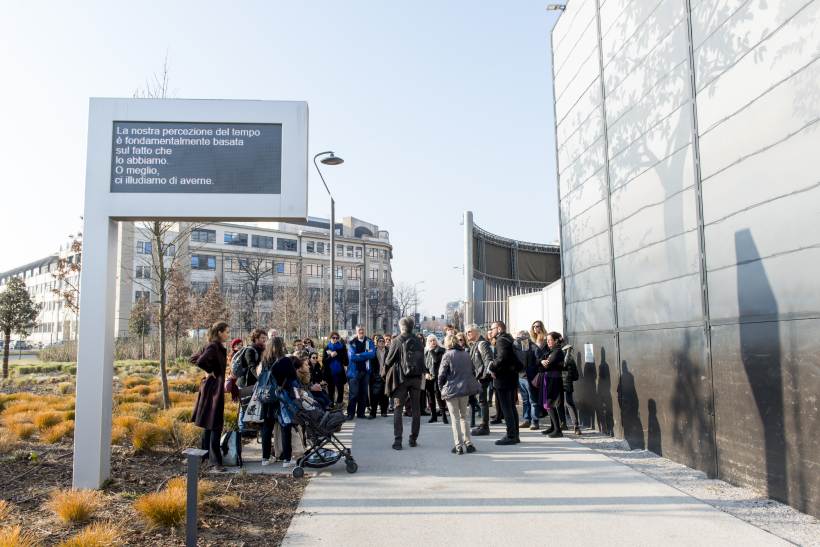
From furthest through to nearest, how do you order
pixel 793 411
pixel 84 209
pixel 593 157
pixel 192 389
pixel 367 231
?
pixel 367 231
pixel 192 389
pixel 593 157
pixel 84 209
pixel 793 411

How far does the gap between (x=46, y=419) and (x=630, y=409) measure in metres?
9.18

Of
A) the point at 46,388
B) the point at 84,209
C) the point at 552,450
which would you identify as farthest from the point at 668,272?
the point at 46,388

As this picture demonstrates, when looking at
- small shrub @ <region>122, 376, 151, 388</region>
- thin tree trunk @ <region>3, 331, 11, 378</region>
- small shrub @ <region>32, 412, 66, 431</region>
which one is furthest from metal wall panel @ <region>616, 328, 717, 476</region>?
thin tree trunk @ <region>3, 331, 11, 378</region>

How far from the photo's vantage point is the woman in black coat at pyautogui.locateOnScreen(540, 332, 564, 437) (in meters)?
10.2

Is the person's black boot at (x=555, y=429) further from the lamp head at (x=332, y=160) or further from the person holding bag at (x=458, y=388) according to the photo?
the lamp head at (x=332, y=160)

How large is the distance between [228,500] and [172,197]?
11.2 ft

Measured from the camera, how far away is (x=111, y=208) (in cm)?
716

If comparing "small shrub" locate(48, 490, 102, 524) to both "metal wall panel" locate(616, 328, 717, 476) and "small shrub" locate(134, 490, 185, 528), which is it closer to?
"small shrub" locate(134, 490, 185, 528)

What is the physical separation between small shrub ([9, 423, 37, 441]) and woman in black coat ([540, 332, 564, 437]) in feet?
26.6

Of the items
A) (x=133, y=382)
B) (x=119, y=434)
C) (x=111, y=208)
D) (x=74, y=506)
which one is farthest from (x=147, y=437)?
(x=133, y=382)

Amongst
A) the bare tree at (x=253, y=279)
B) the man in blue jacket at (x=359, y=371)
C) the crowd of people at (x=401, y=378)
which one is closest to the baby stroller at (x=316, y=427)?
the crowd of people at (x=401, y=378)

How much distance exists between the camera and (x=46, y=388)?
17875mm

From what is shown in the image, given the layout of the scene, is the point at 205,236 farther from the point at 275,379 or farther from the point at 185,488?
the point at 185,488

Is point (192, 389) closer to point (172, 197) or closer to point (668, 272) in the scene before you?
point (172, 197)
